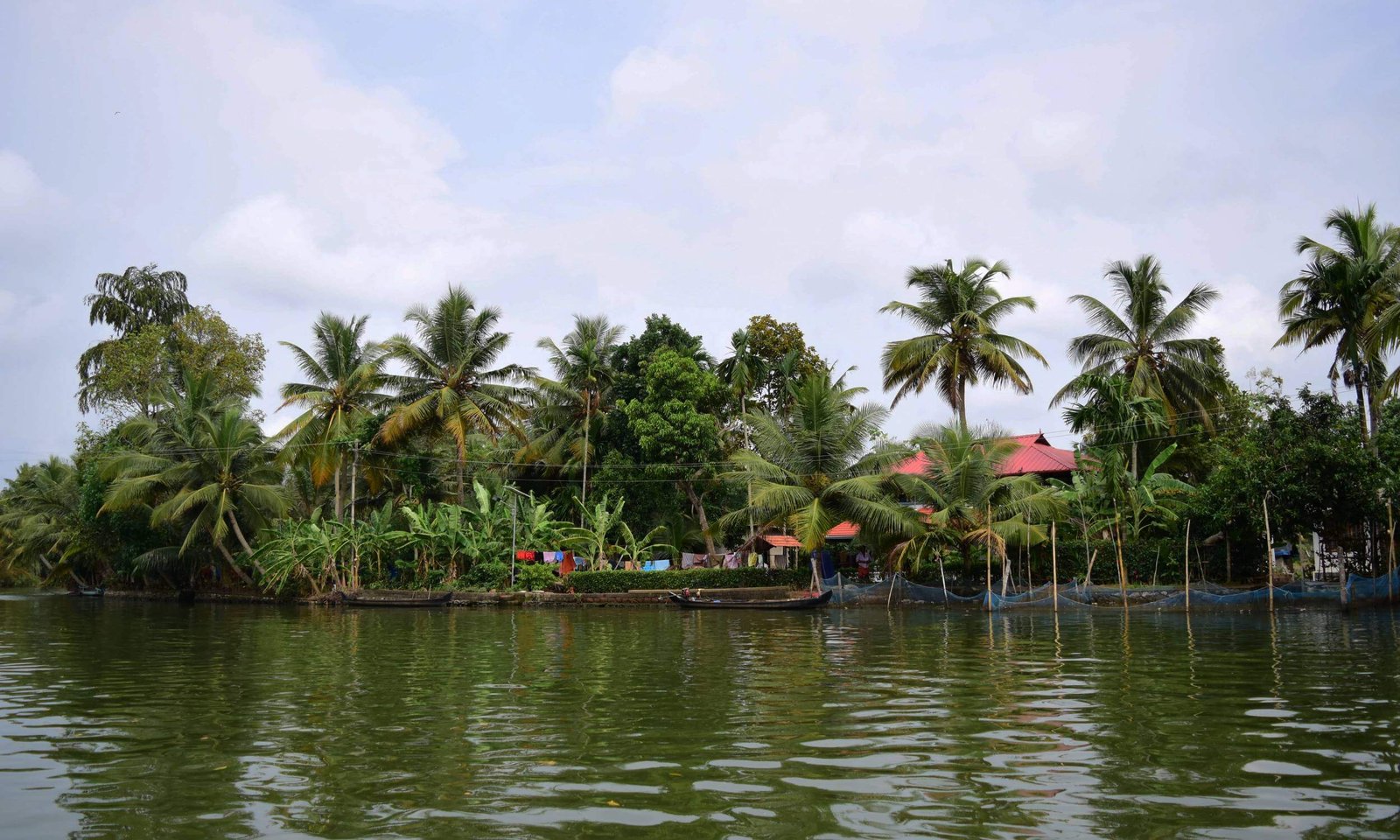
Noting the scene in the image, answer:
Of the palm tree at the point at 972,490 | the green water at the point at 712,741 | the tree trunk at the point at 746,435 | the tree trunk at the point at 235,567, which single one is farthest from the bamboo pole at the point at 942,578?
the tree trunk at the point at 235,567

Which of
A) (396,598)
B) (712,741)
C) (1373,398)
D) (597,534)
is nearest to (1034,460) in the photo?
(1373,398)

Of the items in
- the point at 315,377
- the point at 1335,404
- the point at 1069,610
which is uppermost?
the point at 315,377

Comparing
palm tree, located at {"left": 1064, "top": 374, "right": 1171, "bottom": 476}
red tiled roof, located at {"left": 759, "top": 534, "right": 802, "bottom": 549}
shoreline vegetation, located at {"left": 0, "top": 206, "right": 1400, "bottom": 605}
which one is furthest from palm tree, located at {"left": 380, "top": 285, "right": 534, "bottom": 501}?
palm tree, located at {"left": 1064, "top": 374, "right": 1171, "bottom": 476}

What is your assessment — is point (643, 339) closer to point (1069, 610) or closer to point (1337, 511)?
point (1069, 610)

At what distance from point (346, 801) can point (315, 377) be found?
36.7m

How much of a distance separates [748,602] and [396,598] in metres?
12.1

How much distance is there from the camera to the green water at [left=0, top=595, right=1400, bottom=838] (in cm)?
600

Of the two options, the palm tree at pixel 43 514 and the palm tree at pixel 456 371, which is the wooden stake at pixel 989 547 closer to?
the palm tree at pixel 456 371

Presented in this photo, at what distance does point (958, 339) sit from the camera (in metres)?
36.9

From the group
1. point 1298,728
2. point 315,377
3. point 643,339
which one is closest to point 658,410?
point 643,339

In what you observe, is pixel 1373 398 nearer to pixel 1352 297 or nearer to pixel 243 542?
pixel 1352 297

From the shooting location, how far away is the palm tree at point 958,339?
36750 millimetres

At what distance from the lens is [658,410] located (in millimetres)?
37875

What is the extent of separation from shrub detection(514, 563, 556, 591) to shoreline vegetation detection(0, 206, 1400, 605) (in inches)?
2.8
